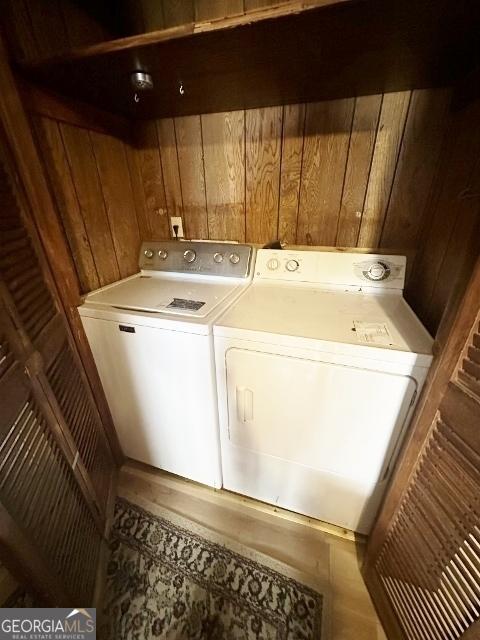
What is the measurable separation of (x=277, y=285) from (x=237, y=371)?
1.80 feet

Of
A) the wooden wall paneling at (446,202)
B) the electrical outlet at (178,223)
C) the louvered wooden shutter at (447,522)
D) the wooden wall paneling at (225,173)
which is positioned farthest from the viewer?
the electrical outlet at (178,223)

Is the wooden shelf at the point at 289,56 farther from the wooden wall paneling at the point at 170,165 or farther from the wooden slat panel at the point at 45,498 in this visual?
the wooden slat panel at the point at 45,498

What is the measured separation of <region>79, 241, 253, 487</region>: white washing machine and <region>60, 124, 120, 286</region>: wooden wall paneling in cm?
13

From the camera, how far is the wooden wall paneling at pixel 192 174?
56.2 inches

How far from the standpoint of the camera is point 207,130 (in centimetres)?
140

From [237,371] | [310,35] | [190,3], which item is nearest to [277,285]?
[237,371]

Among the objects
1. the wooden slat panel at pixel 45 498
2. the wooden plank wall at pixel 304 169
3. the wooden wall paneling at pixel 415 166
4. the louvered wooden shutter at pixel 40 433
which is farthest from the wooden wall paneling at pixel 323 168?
the wooden slat panel at pixel 45 498

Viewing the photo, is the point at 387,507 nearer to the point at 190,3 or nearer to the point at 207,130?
the point at 207,130

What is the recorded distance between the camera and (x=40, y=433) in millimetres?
767

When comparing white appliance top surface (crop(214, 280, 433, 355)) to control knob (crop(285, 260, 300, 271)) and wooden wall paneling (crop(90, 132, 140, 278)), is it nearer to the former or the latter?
control knob (crop(285, 260, 300, 271))

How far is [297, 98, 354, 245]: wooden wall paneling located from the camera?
48.3 inches

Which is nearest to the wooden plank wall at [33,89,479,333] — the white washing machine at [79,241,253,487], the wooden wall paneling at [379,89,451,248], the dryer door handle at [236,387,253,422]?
the wooden wall paneling at [379,89,451,248]

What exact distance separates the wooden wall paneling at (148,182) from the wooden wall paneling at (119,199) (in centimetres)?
6

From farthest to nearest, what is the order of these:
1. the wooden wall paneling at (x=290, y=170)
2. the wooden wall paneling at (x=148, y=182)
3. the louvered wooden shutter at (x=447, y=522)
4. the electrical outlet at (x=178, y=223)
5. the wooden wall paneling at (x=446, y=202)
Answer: the electrical outlet at (x=178, y=223) → the wooden wall paneling at (x=148, y=182) → the wooden wall paneling at (x=290, y=170) → the wooden wall paneling at (x=446, y=202) → the louvered wooden shutter at (x=447, y=522)
